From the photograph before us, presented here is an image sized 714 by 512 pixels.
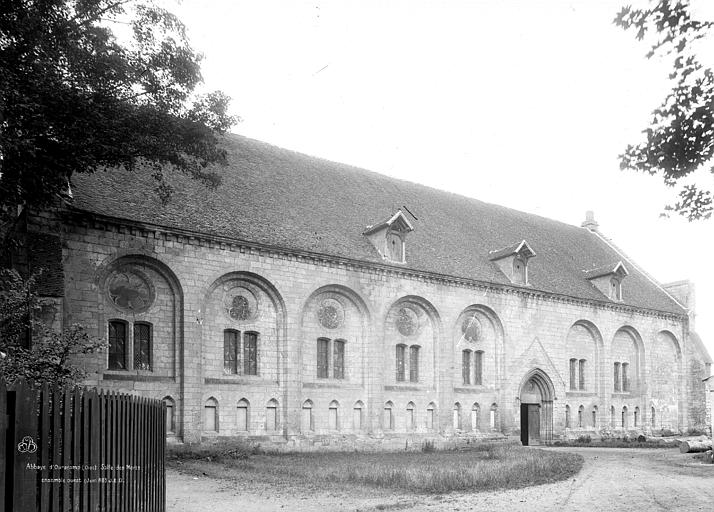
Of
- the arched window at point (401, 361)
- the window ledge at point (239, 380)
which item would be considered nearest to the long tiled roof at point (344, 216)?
the arched window at point (401, 361)

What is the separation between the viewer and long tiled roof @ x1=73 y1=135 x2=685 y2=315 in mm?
25047

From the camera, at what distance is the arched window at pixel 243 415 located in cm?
2562

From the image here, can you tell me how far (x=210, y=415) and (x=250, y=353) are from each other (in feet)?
9.34

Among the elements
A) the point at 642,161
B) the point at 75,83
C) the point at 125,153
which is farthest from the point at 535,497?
the point at 75,83

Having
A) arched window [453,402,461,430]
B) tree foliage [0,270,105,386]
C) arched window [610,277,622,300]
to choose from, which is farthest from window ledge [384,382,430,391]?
tree foliage [0,270,105,386]

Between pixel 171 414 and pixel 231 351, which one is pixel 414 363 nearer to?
pixel 231 351

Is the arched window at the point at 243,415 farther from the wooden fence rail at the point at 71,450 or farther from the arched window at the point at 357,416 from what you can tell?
the wooden fence rail at the point at 71,450

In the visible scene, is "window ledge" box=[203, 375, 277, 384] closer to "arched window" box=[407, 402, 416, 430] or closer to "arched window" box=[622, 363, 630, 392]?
"arched window" box=[407, 402, 416, 430]

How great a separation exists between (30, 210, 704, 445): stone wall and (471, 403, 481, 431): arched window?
0.07m

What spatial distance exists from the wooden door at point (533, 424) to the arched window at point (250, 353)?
16.5m

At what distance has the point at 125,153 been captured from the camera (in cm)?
1653

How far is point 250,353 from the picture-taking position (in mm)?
26562

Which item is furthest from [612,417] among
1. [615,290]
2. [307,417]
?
[307,417]

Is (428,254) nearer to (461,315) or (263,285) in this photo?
(461,315)
